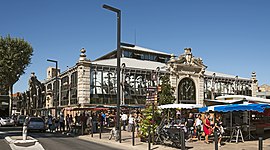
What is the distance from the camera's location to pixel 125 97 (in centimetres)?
3516

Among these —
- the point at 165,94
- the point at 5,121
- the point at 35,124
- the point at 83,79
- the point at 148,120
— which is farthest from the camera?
the point at 5,121

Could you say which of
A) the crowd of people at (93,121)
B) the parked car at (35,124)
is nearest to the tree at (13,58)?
the parked car at (35,124)

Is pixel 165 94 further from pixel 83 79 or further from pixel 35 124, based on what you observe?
pixel 35 124

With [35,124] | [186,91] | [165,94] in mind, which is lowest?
[35,124]

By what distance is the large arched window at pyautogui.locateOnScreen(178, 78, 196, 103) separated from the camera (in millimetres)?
39338

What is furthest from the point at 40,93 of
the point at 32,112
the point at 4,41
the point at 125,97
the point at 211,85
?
the point at 211,85

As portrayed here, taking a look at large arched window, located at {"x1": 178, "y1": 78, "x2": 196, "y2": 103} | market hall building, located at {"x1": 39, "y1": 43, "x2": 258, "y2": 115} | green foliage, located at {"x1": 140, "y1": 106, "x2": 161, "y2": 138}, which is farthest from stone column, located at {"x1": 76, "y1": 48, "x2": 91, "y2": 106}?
green foliage, located at {"x1": 140, "y1": 106, "x2": 161, "y2": 138}

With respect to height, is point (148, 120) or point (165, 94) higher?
point (165, 94)

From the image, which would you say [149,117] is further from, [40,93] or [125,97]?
[40,93]

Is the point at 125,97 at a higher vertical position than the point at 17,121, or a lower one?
higher

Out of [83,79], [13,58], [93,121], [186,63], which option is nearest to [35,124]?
[93,121]

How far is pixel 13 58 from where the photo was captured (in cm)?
4266

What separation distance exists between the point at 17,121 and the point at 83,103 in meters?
15.5

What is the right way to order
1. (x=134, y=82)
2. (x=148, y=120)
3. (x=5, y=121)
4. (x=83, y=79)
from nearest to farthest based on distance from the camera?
1. (x=148, y=120)
2. (x=83, y=79)
3. (x=134, y=82)
4. (x=5, y=121)
